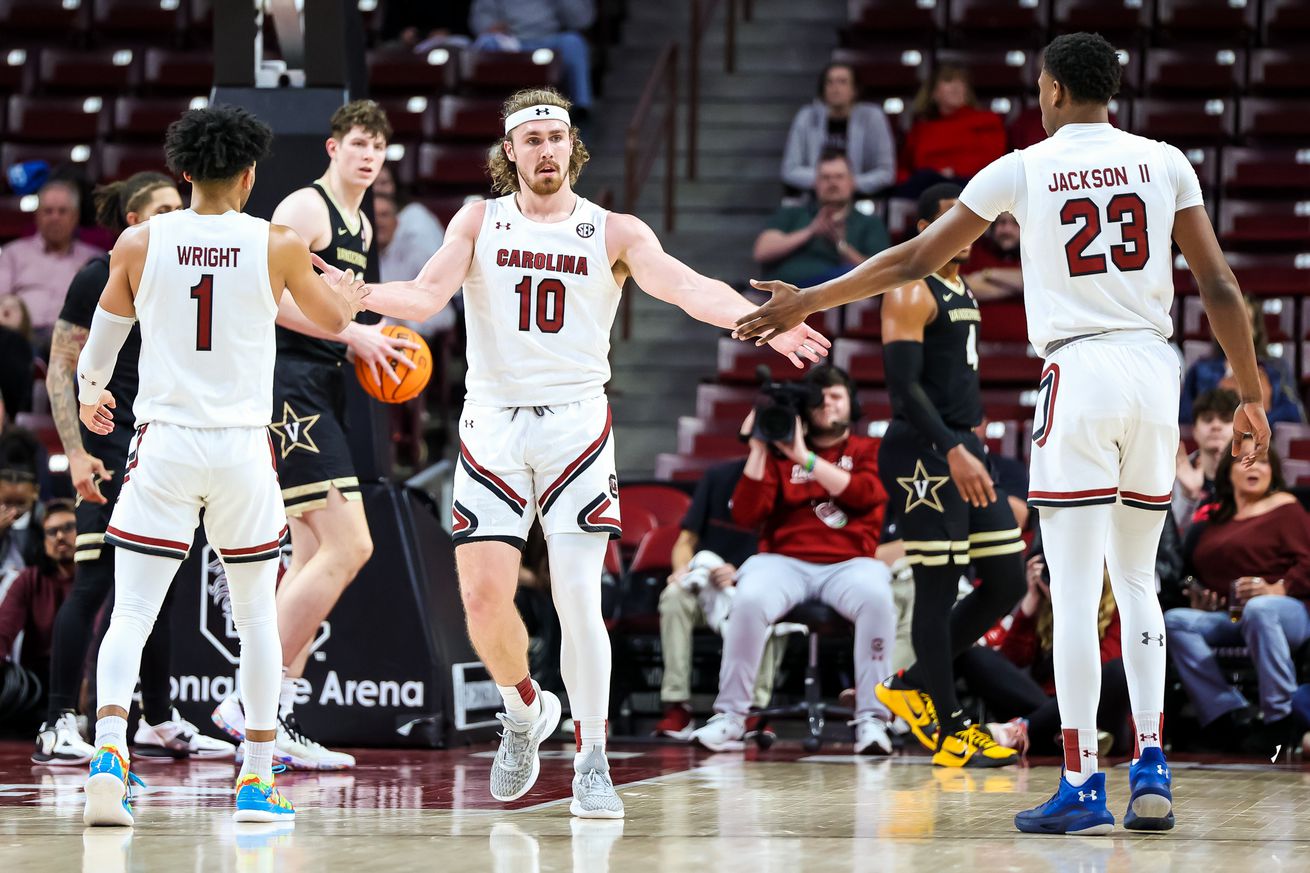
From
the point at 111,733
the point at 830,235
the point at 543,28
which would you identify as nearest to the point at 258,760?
the point at 111,733

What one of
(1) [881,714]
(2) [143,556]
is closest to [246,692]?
Answer: (2) [143,556]

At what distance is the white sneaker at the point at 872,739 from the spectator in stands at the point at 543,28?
6729 mm

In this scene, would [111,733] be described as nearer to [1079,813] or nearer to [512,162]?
[512,162]

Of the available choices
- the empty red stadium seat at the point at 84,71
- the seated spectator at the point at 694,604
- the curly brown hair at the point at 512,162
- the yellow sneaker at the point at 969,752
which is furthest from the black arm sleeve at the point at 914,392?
the empty red stadium seat at the point at 84,71

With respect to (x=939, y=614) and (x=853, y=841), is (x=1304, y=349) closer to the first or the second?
(x=939, y=614)

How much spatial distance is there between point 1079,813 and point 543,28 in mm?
10094

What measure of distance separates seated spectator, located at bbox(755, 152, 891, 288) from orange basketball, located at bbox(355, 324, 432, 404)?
4592 mm

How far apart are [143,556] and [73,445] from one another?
157cm

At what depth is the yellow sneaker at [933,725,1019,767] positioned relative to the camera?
7.09 metres

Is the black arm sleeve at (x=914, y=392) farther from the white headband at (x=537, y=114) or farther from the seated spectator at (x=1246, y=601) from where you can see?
the white headband at (x=537, y=114)

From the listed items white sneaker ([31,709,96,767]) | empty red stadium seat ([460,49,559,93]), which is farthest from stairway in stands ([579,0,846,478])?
white sneaker ([31,709,96,767])

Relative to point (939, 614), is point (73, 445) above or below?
above

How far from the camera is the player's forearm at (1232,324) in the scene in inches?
197

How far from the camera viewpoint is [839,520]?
28.2 feet
